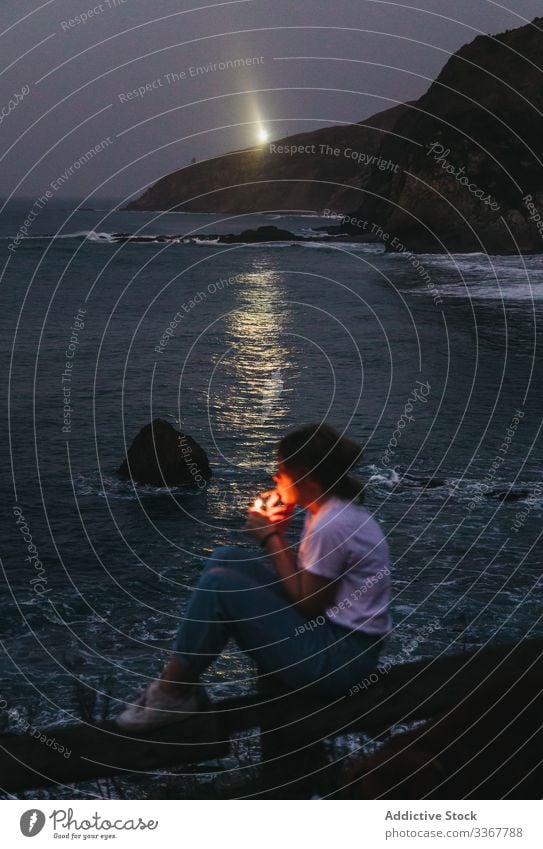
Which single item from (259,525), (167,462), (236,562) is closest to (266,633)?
(236,562)

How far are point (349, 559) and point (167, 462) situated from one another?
969 inches

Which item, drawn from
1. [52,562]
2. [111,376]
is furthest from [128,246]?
[52,562]

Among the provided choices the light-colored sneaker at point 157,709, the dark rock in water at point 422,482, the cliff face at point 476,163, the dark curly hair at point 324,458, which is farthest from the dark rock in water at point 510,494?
the cliff face at point 476,163

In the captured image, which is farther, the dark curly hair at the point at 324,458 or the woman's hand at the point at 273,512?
the woman's hand at the point at 273,512

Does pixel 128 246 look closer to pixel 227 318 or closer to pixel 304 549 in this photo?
pixel 227 318

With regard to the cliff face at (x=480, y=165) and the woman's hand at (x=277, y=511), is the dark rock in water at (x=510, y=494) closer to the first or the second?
the woman's hand at (x=277, y=511)

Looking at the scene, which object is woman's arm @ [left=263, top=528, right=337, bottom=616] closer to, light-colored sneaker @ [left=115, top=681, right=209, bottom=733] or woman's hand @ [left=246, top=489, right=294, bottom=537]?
woman's hand @ [left=246, top=489, right=294, bottom=537]

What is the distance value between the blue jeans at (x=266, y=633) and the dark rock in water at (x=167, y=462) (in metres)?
23.7

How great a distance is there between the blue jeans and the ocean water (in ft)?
29.4

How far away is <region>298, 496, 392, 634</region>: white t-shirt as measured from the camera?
5.05 meters

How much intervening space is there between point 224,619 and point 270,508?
60 cm

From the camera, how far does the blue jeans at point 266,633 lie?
16.6 feet

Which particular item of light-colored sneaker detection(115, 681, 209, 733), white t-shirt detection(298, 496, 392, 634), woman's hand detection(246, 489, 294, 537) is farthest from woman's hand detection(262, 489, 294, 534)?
light-colored sneaker detection(115, 681, 209, 733)

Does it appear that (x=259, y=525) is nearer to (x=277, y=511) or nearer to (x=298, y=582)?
(x=277, y=511)
